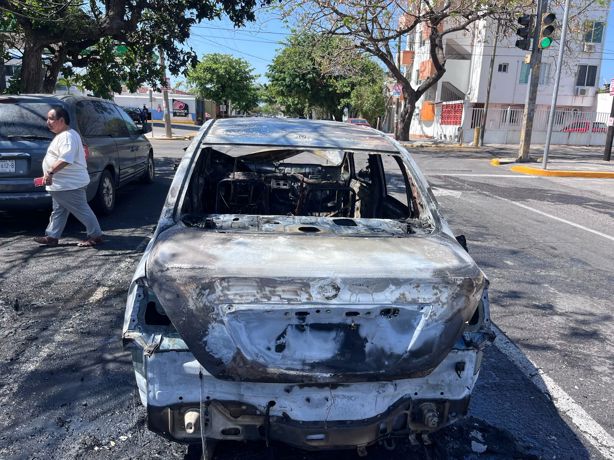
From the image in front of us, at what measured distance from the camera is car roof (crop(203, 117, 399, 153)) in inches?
131

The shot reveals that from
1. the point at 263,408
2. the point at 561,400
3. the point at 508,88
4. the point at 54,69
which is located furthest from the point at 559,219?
the point at 508,88

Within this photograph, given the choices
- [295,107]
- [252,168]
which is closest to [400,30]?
[252,168]

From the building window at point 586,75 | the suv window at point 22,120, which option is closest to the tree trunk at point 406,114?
the building window at point 586,75

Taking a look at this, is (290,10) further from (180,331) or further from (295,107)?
(295,107)

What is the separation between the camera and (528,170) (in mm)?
15844

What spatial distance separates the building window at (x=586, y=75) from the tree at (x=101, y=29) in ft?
93.2

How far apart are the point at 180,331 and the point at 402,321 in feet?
3.08

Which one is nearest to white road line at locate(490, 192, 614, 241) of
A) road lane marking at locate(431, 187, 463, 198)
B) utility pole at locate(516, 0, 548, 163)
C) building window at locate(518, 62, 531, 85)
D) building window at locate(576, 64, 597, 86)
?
road lane marking at locate(431, 187, 463, 198)

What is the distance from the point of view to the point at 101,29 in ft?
36.8

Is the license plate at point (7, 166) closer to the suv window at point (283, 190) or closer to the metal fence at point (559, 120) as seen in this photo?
the suv window at point (283, 190)

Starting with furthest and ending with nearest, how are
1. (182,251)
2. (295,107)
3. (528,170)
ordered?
(295,107)
(528,170)
(182,251)

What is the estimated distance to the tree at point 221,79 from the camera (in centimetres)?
5084

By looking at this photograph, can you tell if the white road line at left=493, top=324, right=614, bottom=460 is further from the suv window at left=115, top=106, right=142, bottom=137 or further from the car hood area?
the suv window at left=115, top=106, right=142, bottom=137

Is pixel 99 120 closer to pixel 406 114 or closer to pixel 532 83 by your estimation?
pixel 532 83
